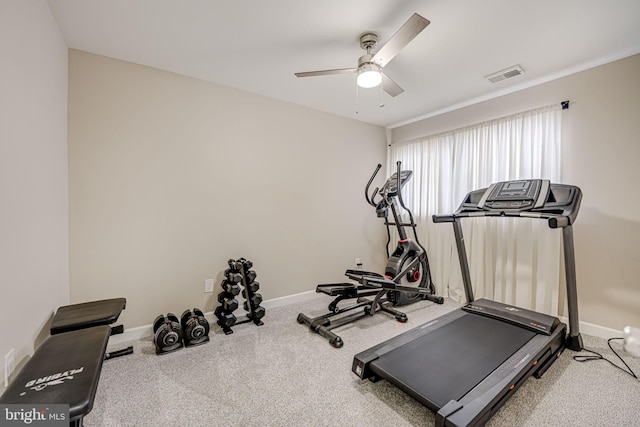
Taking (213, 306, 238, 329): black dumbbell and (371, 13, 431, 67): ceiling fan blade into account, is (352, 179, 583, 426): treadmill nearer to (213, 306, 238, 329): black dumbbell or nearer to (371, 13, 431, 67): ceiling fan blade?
(213, 306, 238, 329): black dumbbell

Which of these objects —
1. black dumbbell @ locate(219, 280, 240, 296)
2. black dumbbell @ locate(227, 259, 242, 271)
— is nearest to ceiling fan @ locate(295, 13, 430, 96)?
black dumbbell @ locate(227, 259, 242, 271)

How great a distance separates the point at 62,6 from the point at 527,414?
13.2 ft

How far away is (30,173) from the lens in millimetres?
1605

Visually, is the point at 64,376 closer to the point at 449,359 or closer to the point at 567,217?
the point at 449,359

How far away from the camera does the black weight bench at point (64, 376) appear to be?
0.99 m

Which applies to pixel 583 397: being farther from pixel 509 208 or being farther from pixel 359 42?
pixel 359 42

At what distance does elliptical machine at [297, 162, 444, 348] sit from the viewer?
9.39 ft

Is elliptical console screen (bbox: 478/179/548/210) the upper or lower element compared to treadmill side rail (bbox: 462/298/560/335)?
upper

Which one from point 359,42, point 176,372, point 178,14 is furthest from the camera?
point 359,42

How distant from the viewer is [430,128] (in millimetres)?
4070

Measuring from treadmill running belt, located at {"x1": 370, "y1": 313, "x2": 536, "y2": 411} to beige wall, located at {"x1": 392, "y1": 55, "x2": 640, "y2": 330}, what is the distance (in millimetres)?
1032

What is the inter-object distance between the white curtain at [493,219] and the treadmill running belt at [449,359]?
866 mm

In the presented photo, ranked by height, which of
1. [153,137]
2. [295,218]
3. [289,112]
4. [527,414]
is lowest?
[527,414]

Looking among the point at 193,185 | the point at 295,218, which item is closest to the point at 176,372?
the point at 193,185
